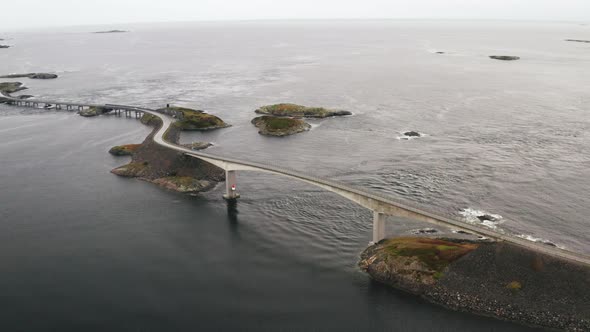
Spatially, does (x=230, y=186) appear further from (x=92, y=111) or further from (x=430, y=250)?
(x=92, y=111)

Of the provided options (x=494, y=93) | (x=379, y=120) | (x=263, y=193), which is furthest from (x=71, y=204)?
(x=494, y=93)

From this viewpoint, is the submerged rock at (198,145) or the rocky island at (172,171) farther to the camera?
the submerged rock at (198,145)

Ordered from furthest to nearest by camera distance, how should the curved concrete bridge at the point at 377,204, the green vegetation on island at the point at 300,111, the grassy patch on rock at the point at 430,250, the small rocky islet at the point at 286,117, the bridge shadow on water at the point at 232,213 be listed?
1. the green vegetation on island at the point at 300,111
2. the small rocky islet at the point at 286,117
3. the bridge shadow on water at the point at 232,213
4. the grassy patch on rock at the point at 430,250
5. the curved concrete bridge at the point at 377,204

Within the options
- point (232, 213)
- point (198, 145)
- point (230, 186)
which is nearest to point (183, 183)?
point (230, 186)

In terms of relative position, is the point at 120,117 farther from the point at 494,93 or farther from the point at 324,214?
the point at 494,93

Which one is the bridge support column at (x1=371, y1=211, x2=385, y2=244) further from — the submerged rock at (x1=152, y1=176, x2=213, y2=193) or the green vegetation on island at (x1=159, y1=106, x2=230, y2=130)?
the green vegetation on island at (x1=159, y1=106, x2=230, y2=130)

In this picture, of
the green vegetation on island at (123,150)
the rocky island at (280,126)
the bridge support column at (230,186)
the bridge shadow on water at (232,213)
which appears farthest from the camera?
the rocky island at (280,126)

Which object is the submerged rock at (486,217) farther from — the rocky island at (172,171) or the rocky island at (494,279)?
the rocky island at (172,171)

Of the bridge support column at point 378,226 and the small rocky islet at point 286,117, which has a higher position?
the small rocky islet at point 286,117

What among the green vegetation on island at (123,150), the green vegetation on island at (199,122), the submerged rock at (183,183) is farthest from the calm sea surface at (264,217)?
the green vegetation on island at (199,122)
